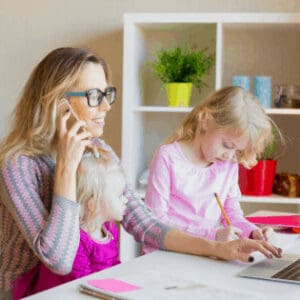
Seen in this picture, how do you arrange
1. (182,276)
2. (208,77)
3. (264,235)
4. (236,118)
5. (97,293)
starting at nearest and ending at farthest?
(97,293), (182,276), (264,235), (236,118), (208,77)

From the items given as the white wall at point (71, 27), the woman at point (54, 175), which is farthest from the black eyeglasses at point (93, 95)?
the white wall at point (71, 27)

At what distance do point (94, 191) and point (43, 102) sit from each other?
0.85 ft

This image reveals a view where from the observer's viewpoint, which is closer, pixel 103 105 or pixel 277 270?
pixel 277 270

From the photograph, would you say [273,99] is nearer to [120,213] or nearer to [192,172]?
[192,172]

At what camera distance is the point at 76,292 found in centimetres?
118

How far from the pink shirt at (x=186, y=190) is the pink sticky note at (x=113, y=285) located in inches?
30.9

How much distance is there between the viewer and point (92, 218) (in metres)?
1.58

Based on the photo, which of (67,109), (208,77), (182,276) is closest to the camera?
(182,276)

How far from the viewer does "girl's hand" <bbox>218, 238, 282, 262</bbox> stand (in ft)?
4.86

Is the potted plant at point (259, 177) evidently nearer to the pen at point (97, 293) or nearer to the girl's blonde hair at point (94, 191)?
the girl's blonde hair at point (94, 191)

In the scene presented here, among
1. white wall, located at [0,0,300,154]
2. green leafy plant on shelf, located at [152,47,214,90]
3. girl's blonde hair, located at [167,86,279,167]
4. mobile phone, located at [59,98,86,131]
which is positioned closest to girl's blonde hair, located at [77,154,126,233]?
mobile phone, located at [59,98,86,131]

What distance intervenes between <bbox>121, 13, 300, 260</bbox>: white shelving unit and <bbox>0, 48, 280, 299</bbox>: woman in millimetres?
1285

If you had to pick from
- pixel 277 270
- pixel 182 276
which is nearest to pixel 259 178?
pixel 277 270

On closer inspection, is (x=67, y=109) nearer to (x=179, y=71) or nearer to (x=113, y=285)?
(x=113, y=285)
